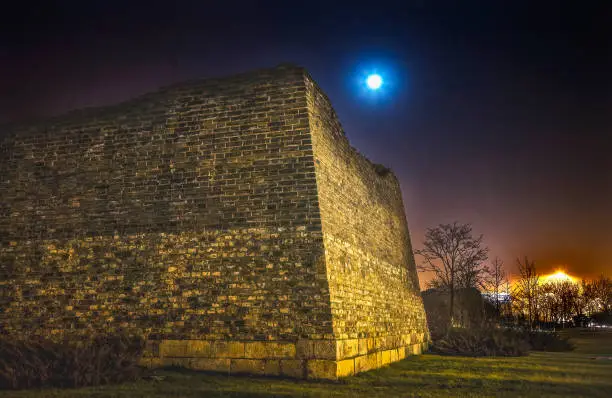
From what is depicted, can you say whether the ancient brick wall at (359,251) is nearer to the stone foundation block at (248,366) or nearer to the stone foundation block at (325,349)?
the stone foundation block at (325,349)

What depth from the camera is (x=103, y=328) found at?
10.1 m

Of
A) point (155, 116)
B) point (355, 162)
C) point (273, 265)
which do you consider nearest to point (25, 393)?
point (273, 265)

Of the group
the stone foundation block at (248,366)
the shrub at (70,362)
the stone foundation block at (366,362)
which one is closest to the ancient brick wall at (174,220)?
the shrub at (70,362)

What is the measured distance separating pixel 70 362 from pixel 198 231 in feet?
11.0

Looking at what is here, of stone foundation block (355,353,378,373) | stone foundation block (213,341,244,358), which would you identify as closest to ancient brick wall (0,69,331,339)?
stone foundation block (213,341,244,358)

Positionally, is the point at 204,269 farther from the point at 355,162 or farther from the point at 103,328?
the point at 355,162

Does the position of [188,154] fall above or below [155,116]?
below

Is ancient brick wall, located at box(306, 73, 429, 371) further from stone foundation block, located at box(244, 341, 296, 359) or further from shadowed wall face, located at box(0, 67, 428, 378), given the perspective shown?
stone foundation block, located at box(244, 341, 296, 359)

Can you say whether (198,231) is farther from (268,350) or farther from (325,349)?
(325,349)

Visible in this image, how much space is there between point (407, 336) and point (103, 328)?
986cm

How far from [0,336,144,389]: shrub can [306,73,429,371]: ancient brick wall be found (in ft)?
13.1

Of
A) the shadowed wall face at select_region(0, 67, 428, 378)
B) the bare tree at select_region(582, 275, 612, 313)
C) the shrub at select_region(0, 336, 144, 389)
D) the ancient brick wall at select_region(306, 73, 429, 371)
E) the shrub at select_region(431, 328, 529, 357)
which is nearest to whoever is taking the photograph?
the shrub at select_region(0, 336, 144, 389)

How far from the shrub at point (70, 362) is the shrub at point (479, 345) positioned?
13.0m

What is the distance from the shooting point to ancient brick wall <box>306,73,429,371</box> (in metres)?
10.2
